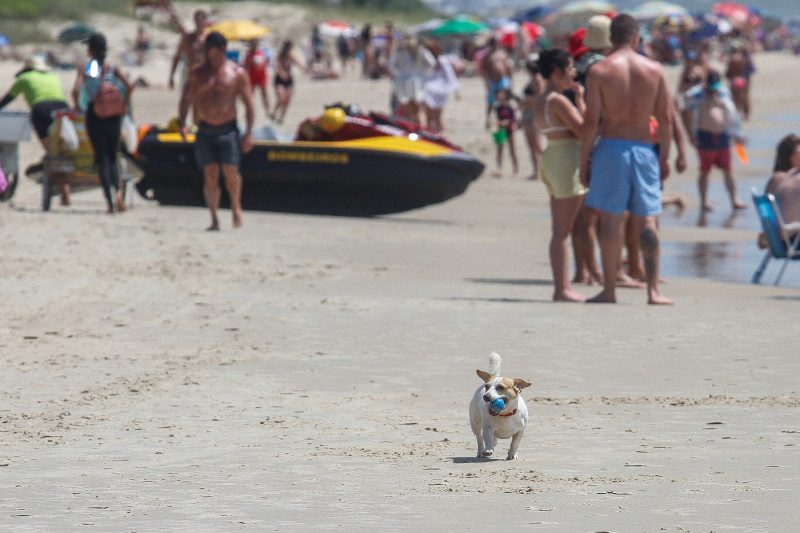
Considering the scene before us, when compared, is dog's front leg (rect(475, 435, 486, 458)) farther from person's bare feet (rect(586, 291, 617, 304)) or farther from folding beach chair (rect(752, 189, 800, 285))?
folding beach chair (rect(752, 189, 800, 285))

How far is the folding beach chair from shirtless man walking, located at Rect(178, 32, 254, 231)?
4.09 metres

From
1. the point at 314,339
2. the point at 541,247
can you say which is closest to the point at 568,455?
the point at 314,339

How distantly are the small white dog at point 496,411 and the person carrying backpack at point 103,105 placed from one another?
907 cm

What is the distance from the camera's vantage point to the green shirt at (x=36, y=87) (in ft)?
51.8

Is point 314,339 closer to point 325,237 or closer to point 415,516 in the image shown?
point 415,516

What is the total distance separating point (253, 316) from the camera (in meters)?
9.13

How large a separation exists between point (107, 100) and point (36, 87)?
2026 mm

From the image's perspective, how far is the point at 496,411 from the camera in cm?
540

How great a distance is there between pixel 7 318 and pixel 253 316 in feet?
4.21

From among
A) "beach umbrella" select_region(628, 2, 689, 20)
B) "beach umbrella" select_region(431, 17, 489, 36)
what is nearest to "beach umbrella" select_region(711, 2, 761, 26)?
"beach umbrella" select_region(628, 2, 689, 20)

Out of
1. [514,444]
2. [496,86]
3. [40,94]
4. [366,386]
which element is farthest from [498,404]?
[496,86]

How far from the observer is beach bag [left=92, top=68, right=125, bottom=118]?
1404cm

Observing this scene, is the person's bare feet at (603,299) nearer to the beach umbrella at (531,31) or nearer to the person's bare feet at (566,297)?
the person's bare feet at (566,297)

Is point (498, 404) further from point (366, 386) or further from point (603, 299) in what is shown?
point (603, 299)
